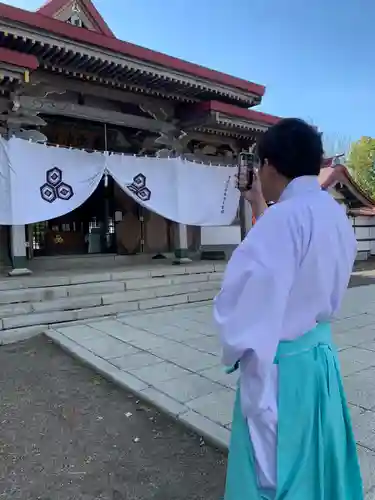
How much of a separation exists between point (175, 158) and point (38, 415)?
5.79m

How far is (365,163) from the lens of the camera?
83.5ft

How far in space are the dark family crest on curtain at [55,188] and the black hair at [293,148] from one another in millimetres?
5572

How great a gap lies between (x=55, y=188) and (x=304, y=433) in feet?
19.4

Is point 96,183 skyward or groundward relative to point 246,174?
skyward

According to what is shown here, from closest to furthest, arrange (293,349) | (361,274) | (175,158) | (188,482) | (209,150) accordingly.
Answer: (293,349) < (188,482) < (175,158) < (209,150) < (361,274)

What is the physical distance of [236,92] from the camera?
316 inches

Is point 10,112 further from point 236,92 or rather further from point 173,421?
point 173,421

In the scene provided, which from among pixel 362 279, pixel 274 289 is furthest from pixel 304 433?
pixel 362 279

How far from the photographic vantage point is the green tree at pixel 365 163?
25219 mm

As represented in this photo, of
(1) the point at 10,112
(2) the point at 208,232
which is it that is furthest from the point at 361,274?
(1) the point at 10,112

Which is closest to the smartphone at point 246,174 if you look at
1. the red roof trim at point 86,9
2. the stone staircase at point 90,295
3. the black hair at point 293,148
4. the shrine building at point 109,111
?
the black hair at point 293,148

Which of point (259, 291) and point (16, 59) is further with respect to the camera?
point (16, 59)

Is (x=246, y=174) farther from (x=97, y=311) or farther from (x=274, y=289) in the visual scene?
(x=97, y=311)

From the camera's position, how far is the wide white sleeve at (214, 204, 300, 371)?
1.13 meters
